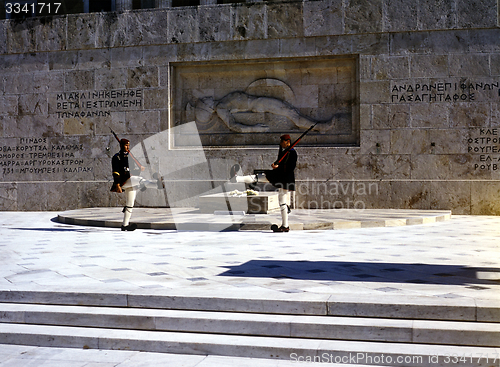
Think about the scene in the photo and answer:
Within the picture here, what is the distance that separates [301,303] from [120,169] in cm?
797

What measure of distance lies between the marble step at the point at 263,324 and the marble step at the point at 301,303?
8 cm

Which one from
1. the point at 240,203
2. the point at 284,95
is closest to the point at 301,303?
the point at 240,203

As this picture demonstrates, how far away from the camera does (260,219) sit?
44.7 ft

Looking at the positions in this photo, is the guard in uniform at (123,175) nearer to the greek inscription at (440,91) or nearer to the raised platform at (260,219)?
the raised platform at (260,219)

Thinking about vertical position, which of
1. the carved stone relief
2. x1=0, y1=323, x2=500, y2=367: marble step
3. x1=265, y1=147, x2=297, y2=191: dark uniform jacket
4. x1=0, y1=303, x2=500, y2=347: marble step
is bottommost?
x1=0, y1=323, x2=500, y2=367: marble step

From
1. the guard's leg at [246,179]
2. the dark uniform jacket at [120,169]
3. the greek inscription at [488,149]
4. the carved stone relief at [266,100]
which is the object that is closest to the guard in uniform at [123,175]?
the dark uniform jacket at [120,169]

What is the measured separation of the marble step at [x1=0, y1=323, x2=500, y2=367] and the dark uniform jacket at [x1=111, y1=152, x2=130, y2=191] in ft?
22.8

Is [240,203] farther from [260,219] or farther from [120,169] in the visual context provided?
[120,169]

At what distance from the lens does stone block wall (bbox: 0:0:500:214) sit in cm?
1659

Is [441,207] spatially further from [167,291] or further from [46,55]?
[46,55]

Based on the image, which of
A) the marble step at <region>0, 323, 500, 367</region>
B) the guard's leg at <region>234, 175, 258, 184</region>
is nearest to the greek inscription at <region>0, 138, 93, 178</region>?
the guard's leg at <region>234, 175, 258, 184</region>

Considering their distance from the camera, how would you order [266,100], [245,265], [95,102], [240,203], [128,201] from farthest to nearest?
[95,102]
[266,100]
[240,203]
[128,201]
[245,265]

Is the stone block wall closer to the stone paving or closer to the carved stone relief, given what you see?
the carved stone relief

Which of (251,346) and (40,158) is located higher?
(40,158)
